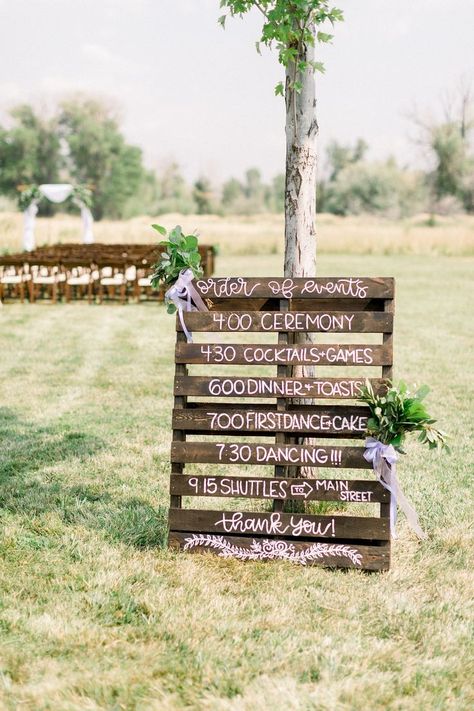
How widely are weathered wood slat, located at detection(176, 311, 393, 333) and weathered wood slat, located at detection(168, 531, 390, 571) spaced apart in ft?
3.61

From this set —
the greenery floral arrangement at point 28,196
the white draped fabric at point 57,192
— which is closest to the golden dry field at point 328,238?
the white draped fabric at point 57,192

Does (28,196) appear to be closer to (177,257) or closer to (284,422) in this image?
(177,257)

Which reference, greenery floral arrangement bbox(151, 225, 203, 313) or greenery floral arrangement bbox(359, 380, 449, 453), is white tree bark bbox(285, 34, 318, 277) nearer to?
greenery floral arrangement bbox(151, 225, 203, 313)

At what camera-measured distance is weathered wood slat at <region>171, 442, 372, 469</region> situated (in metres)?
3.92

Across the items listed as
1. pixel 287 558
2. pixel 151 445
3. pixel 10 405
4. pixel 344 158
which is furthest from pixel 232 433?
pixel 344 158

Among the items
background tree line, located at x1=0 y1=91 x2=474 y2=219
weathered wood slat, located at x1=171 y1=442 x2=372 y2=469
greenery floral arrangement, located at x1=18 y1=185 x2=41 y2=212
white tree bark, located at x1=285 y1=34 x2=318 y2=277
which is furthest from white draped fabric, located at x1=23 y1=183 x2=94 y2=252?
background tree line, located at x1=0 y1=91 x2=474 y2=219

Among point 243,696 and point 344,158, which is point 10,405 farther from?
point 344,158

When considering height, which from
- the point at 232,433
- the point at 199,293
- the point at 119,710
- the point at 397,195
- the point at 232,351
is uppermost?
the point at 397,195

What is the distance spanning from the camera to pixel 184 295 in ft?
13.4

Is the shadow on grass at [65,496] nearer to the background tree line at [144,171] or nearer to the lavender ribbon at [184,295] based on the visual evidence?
the lavender ribbon at [184,295]

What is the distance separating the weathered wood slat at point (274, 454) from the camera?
3920 millimetres

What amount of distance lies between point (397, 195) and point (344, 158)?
12.3 meters

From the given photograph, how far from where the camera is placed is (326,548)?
3.91 meters

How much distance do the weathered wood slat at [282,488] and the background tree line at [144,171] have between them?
5542 centimetres
